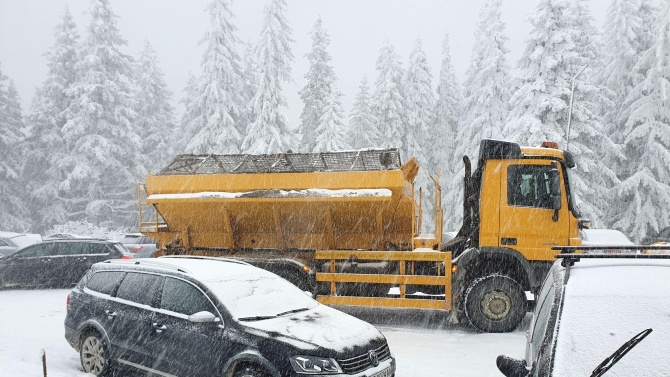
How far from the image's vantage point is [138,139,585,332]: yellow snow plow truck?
29.8ft

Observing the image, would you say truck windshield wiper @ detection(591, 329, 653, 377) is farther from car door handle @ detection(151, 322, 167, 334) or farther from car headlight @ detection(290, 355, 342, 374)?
car door handle @ detection(151, 322, 167, 334)

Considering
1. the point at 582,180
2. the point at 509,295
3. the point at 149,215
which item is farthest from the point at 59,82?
the point at 509,295

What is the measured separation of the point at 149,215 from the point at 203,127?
10211 millimetres

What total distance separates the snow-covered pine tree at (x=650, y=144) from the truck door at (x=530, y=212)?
18317 mm

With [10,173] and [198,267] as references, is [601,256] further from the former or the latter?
[10,173]

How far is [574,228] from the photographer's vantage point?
8891mm

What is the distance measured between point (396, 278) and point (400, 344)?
54.9 inches

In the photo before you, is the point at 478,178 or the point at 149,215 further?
the point at 149,215

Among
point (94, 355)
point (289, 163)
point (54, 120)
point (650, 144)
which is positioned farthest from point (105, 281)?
point (54, 120)

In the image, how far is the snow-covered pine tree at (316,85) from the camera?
36625 mm

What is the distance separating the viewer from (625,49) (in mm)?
26094

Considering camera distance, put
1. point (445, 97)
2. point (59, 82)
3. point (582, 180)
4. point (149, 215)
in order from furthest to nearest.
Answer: point (445, 97)
point (149, 215)
point (59, 82)
point (582, 180)

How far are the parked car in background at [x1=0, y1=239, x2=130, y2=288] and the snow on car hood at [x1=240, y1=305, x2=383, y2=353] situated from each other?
10.8 meters

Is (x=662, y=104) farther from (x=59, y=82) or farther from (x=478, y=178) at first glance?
(x=59, y=82)
